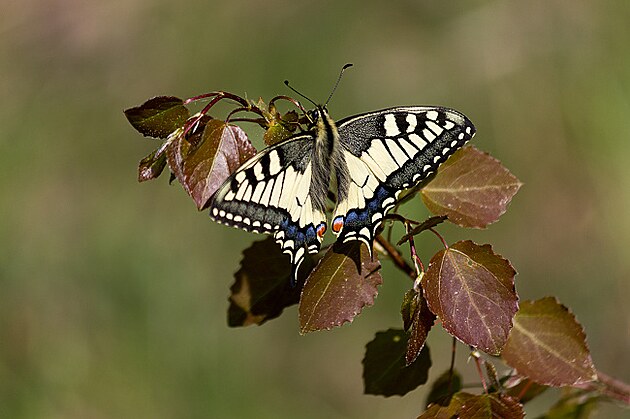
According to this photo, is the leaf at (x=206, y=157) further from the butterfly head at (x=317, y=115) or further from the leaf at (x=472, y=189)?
the leaf at (x=472, y=189)

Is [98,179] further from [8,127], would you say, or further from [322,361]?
[322,361]

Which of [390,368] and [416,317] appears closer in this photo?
[416,317]

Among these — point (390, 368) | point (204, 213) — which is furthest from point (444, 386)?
point (204, 213)

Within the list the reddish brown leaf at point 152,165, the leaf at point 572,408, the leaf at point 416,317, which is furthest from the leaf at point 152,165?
the leaf at point 572,408

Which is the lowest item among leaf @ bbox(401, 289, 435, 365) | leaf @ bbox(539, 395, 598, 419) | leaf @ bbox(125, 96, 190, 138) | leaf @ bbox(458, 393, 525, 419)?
leaf @ bbox(539, 395, 598, 419)

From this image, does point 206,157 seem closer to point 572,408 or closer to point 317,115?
point 317,115

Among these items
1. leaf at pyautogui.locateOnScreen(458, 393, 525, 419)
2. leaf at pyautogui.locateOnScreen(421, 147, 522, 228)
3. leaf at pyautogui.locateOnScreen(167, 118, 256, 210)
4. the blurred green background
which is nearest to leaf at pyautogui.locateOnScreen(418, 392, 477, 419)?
leaf at pyautogui.locateOnScreen(458, 393, 525, 419)

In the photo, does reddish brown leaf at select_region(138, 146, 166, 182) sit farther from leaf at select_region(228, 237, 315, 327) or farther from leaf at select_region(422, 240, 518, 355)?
leaf at select_region(422, 240, 518, 355)
